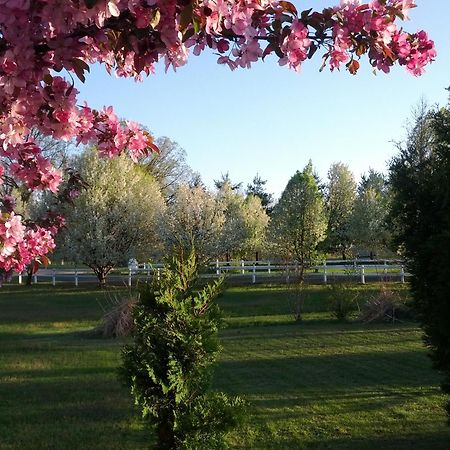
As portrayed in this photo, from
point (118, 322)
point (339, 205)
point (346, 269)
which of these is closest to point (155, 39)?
point (118, 322)

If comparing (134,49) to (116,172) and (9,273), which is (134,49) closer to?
(9,273)

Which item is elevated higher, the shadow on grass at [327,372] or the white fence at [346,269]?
the white fence at [346,269]

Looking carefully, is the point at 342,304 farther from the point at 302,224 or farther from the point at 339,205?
the point at 339,205

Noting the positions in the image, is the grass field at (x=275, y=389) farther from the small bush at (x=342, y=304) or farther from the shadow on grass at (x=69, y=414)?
the small bush at (x=342, y=304)

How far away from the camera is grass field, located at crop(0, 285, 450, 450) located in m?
6.30

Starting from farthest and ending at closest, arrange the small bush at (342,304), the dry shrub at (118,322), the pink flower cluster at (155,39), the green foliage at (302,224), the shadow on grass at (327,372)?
the green foliage at (302,224) < the small bush at (342,304) < the dry shrub at (118,322) < the shadow on grass at (327,372) < the pink flower cluster at (155,39)

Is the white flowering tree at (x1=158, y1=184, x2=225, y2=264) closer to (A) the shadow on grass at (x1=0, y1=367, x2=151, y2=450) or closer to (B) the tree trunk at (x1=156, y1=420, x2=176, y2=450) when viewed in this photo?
(A) the shadow on grass at (x1=0, y1=367, x2=151, y2=450)

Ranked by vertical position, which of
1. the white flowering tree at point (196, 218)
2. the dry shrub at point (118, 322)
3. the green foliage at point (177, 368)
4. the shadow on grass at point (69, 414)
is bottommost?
the shadow on grass at point (69, 414)

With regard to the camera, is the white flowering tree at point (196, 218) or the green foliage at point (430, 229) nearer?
the green foliage at point (430, 229)

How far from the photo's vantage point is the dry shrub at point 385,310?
626 inches

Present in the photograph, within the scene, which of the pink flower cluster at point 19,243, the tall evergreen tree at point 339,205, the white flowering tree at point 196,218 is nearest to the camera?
the pink flower cluster at point 19,243

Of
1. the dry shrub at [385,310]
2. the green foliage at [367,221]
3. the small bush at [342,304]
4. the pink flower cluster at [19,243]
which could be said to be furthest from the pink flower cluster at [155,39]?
the green foliage at [367,221]

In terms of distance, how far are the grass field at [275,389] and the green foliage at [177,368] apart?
0.66 metres

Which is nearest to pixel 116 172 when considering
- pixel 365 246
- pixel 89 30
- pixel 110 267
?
pixel 110 267
